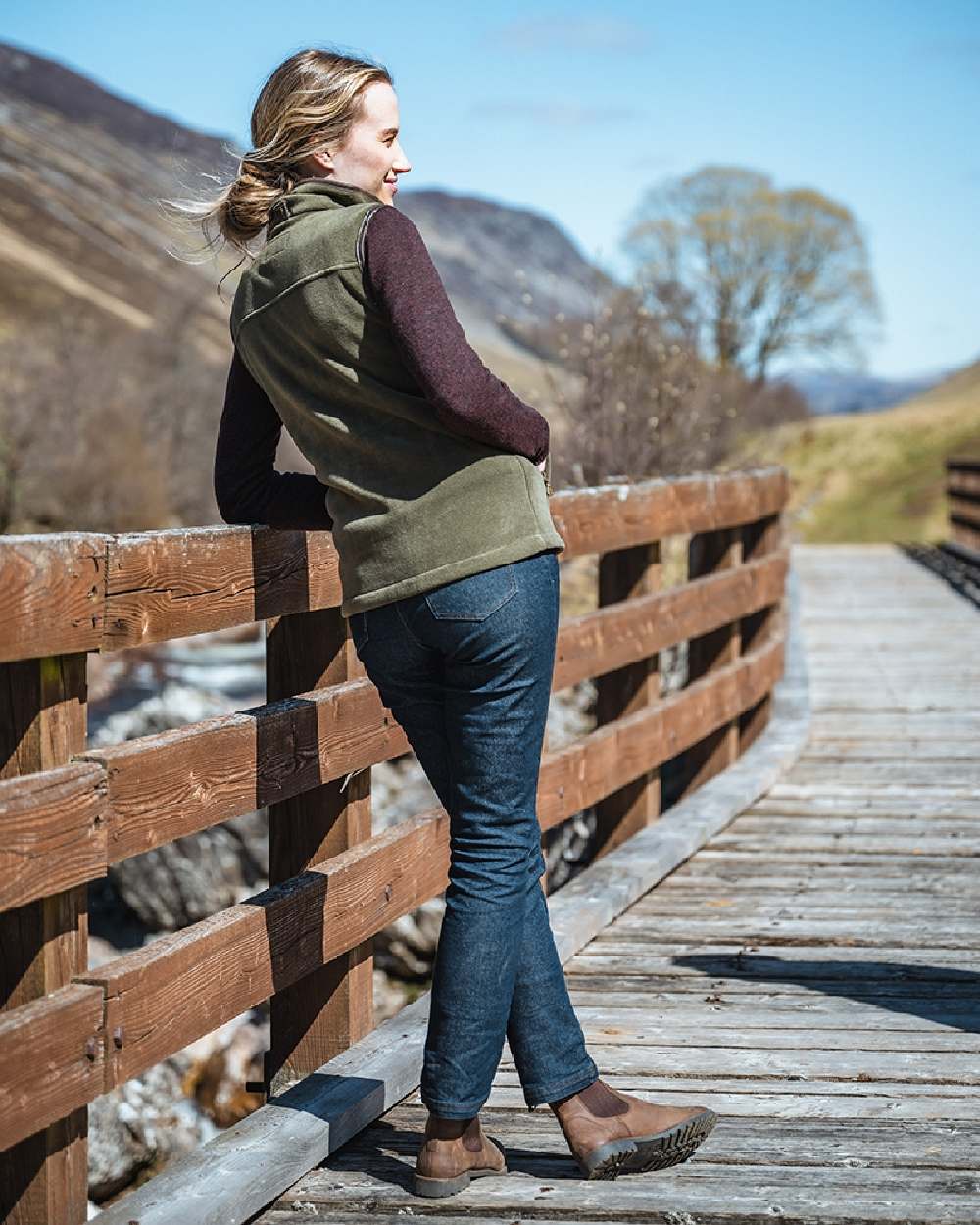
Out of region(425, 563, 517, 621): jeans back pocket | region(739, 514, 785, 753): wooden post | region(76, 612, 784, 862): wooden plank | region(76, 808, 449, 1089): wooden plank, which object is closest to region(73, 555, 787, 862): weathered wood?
region(76, 612, 784, 862): wooden plank

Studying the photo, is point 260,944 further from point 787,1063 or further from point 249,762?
point 787,1063

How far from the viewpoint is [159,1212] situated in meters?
2.63

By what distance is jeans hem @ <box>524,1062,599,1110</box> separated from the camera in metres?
2.93

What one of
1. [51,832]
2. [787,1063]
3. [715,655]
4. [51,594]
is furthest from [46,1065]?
[715,655]

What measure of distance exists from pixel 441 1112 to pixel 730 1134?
65 centimetres

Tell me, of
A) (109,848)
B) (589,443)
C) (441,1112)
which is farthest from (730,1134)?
(589,443)

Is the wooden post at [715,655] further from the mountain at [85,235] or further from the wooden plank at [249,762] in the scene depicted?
the mountain at [85,235]

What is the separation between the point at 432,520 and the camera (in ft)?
8.80

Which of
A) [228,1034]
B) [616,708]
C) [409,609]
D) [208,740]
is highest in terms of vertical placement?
[409,609]

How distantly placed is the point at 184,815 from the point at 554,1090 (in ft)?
2.54

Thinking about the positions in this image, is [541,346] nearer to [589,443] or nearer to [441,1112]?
[589,443]

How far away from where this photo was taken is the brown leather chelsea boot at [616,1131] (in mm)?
2965

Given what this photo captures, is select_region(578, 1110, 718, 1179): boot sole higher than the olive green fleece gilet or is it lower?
lower

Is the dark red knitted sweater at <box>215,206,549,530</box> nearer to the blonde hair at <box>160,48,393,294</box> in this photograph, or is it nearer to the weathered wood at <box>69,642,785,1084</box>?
the blonde hair at <box>160,48,393,294</box>
